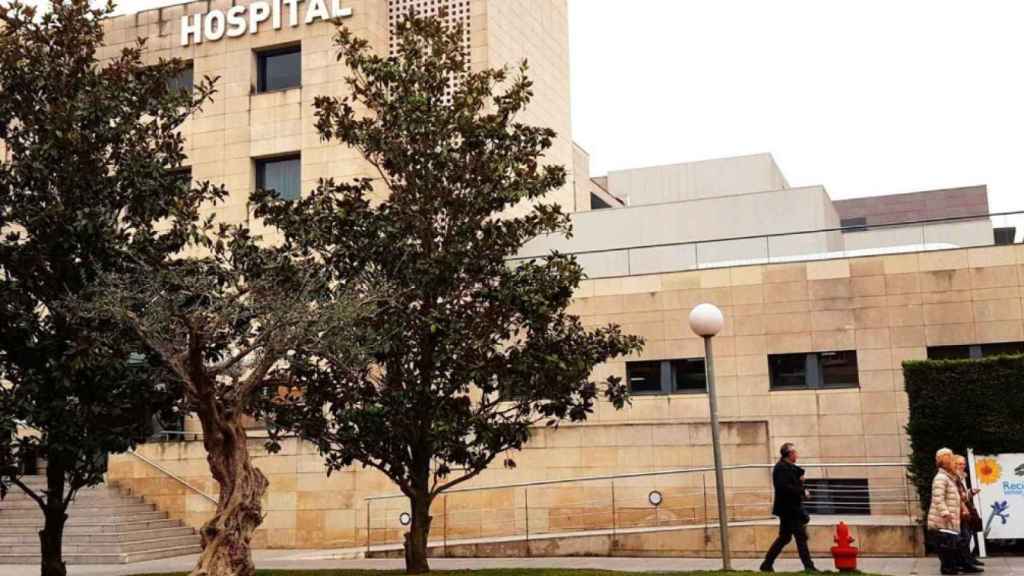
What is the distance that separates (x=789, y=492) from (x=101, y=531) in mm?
14609

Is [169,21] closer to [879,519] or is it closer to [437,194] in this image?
[437,194]

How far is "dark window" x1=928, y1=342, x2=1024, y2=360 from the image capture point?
21.7 m

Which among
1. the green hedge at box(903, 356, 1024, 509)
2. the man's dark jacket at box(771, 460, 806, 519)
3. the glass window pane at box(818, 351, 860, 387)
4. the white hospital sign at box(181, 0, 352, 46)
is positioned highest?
the white hospital sign at box(181, 0, 352, 46)

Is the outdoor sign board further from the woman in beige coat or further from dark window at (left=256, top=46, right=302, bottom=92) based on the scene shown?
dark window at (left=256, top=46, right=302, bottom=92)

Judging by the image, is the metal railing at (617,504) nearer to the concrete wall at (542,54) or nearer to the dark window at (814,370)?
the dark window at (814,370)

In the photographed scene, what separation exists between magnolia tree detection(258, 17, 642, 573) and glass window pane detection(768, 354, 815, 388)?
30.6ft

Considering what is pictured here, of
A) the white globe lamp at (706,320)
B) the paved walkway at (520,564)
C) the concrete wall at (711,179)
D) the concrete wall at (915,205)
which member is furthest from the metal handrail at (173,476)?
the concrete wall at (915,205)

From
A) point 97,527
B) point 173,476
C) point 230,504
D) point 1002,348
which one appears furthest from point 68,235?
point 1002,348

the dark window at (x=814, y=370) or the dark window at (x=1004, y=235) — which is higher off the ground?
the dark window at (x=1004, y=235)

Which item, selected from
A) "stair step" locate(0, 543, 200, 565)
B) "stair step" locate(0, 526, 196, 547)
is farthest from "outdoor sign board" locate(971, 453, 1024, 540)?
"stair step" locate(0, 526, 196, 547)

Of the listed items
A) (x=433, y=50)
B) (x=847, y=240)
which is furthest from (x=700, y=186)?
(x=433, y=50)

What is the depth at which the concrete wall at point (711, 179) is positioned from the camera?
39406 mm

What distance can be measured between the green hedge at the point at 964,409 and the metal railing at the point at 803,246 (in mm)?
6506

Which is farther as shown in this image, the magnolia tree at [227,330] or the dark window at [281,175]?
the dark window at [281,175]
